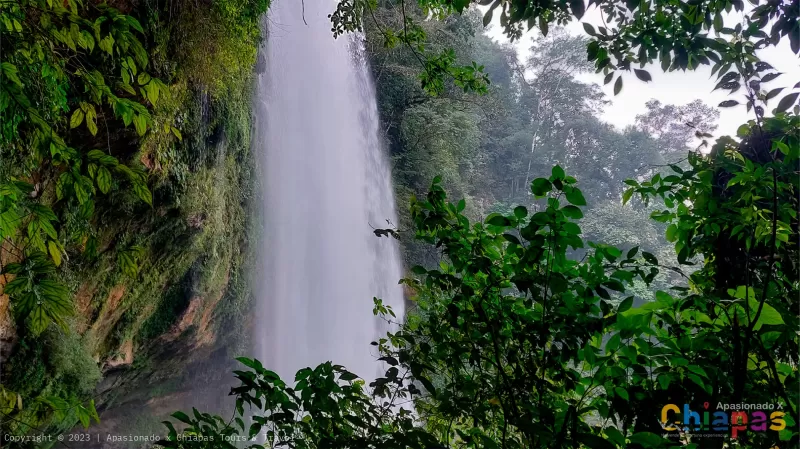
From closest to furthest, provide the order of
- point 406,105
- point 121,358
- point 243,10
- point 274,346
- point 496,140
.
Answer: point 243,10 → point 121,358 → point 274,346 → point 406,105 → point 496,140

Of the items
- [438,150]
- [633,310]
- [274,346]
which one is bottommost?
[633,310]

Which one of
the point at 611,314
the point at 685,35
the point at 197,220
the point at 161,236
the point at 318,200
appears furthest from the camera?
the point at 318,200

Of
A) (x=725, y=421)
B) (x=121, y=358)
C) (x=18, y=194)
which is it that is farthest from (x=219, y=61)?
(x=725, y=421)

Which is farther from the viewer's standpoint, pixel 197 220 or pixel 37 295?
pixel 197 220

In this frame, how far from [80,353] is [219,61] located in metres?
2.69

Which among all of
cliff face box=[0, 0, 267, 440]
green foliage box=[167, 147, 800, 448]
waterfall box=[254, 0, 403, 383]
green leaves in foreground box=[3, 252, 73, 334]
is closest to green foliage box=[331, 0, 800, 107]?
green foliage box=[167, 147, 800, 448]

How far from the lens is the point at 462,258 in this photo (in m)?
1.33

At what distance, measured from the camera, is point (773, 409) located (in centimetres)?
105

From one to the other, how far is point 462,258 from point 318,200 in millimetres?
7961

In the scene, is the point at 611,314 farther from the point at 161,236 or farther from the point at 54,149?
the point at 161,236

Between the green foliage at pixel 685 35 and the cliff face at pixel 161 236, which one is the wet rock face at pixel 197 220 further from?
the green foliage at pixel 685 35

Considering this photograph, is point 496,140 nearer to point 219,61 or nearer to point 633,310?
point 219,61

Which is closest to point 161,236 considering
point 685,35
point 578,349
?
point 578,349

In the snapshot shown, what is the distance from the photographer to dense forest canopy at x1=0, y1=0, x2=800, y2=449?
3.22 feet
